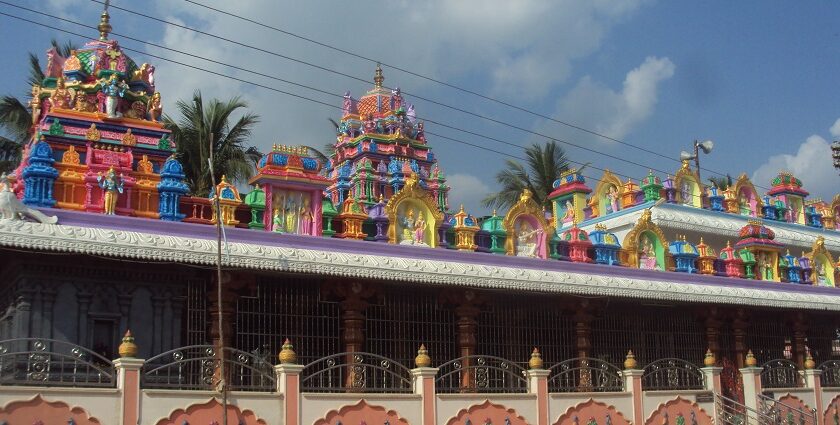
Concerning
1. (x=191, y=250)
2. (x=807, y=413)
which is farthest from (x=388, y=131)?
(x=191, y=250)

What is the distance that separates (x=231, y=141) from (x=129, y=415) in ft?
61.4

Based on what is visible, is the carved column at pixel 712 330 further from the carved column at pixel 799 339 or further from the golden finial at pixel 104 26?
the golden finial at pixel 104 26

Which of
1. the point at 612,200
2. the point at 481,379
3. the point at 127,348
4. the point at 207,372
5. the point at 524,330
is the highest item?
the point at 612,200

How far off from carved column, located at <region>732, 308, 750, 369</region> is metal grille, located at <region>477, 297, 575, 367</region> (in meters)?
5.20

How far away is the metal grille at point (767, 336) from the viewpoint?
81.6 feet

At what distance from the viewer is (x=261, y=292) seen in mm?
17438

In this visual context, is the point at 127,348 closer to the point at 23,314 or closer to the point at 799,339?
the point at 23,314

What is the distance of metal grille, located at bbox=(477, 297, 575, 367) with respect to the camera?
20156mm

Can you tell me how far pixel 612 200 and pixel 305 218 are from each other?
1200 cm

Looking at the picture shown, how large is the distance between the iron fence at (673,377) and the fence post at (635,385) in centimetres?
42

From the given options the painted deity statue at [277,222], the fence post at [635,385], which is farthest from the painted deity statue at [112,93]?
the fence post at [635,385]

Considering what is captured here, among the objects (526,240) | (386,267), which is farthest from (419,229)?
(526,240)

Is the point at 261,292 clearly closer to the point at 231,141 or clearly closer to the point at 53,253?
the point at 53,253

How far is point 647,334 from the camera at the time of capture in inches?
887
